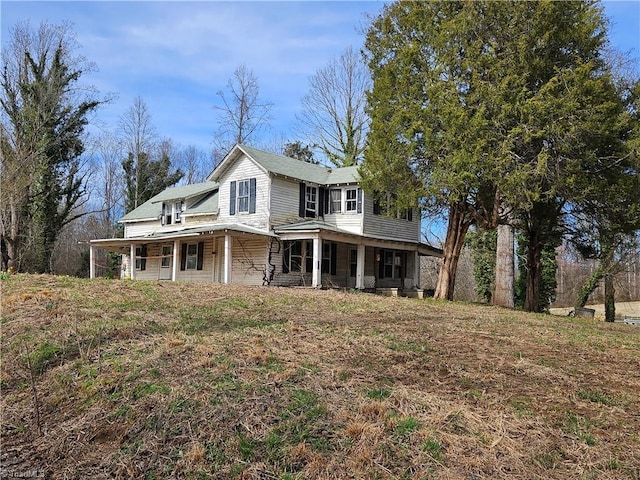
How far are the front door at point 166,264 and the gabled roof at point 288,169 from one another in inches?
200

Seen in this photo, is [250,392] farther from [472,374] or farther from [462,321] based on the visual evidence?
[462,321]

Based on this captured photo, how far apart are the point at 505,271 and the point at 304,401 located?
15825 mm

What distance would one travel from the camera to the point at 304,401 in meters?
5.09

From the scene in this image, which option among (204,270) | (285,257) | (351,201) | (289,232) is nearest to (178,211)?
(204,270)

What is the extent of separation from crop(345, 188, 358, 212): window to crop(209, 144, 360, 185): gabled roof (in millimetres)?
549

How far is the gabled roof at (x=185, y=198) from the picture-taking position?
2439cm

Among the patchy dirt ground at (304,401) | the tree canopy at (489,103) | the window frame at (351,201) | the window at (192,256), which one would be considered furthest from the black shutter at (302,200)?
the patchy dirt ground at (304,401)

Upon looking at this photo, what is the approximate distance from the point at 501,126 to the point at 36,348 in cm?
1285

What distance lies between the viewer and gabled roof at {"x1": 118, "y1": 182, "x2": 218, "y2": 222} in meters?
24.4

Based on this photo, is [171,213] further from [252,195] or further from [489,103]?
[489,103]

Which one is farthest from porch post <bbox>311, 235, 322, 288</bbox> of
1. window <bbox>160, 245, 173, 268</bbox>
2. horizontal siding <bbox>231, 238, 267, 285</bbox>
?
window <bbox>160, 245, 173, 268</bbox>

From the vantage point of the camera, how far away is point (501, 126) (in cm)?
1476

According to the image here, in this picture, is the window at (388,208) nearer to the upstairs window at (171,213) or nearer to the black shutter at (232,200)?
the black shutter at (232,200)

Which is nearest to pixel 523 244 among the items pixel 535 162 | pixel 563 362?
pixel 535 162
